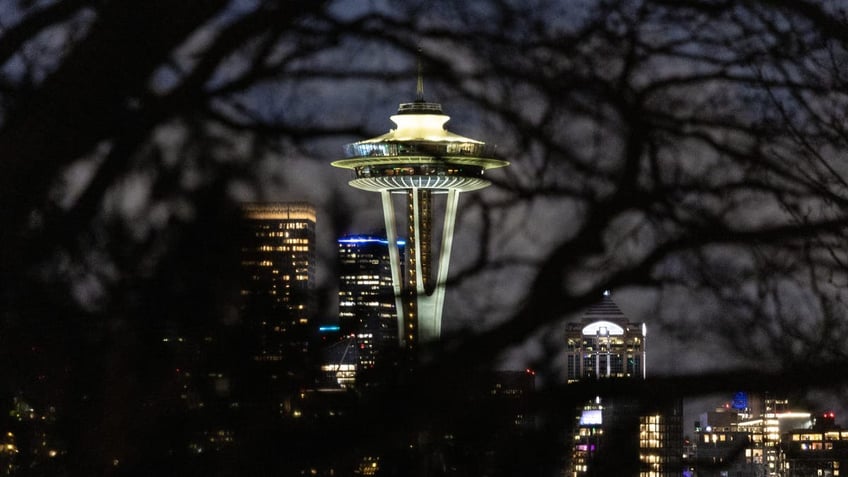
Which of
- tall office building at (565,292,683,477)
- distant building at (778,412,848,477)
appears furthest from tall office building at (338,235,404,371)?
distant building at (778,412,848,477)

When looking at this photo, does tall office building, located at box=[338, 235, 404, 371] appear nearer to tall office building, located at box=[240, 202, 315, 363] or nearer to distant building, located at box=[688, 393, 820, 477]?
tall office building, located at box=[240, 202, 315, 363]

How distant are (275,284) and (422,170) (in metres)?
3.67

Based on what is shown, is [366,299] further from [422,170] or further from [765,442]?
[422,170]

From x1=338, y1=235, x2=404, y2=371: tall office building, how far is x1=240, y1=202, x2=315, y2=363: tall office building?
A: 0.15 m

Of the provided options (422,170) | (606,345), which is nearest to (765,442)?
(606,345)

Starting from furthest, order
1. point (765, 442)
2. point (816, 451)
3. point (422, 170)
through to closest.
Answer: point (422, 170)
point (816, 451)
point (765, 442)

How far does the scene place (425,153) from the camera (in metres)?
7.19

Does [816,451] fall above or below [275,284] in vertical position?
below

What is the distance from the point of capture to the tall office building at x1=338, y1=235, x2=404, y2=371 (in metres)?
5.30

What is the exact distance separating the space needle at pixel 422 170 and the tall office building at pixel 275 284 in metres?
0.36

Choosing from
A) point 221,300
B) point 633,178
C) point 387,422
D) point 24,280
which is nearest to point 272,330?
point 221,300

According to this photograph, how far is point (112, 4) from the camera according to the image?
6.56 meters

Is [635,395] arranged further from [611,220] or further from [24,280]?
[24,280]

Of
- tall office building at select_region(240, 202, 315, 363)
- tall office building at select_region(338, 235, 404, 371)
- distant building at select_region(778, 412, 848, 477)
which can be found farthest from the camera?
distant building at select_region(778, 412, 848, 477)
